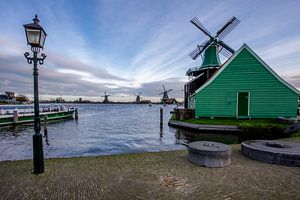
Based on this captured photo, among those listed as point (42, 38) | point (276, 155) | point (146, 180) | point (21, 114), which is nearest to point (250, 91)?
point (276, 155)

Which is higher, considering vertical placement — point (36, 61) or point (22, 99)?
point (36, 61)

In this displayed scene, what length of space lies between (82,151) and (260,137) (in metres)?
12.5

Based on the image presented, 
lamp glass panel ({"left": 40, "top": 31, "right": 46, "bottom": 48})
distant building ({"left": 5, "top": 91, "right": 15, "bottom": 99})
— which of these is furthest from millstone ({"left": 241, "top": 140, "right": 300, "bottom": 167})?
distant building ({"left": 5, "top": 91, "right": 15, "bottom": 99})

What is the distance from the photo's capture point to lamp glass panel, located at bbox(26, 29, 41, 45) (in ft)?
14.8

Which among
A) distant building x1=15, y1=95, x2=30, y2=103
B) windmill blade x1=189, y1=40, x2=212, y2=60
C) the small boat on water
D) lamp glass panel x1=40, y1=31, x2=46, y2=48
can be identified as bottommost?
the small boat on water

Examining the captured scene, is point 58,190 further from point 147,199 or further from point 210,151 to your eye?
point 210,151

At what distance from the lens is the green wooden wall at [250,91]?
16.6 metres

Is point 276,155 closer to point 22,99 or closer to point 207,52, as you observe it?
point 207,52

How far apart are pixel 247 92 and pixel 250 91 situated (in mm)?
275

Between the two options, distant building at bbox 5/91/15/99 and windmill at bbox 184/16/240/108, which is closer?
windmill at bbox 184/16/240/108

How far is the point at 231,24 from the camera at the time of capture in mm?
28422

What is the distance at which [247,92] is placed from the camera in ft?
56.0

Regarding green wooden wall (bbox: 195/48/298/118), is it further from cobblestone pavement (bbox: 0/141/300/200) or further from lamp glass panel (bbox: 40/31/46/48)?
lamp glass panel (bbox: 40/31/46/48)

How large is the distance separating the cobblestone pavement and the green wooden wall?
12427 mm
